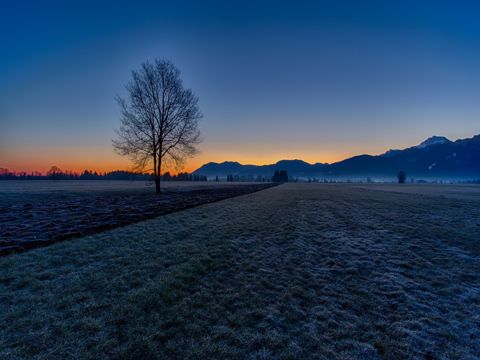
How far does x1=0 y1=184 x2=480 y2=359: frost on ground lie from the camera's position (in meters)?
4.63

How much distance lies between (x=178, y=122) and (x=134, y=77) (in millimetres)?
8284

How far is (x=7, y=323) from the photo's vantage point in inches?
191

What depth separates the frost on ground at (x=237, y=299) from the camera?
15.2 feet

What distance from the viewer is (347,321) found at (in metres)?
5.66

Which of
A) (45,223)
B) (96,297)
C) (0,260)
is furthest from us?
(45,223)

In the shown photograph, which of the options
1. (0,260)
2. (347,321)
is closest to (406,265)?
(347,321)

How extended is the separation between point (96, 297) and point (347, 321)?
20.8ft

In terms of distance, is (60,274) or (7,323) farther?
(60,274)

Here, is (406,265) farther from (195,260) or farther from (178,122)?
(178,122)

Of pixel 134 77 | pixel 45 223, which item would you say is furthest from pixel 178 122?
pixel 45 223

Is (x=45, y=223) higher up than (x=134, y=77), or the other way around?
(x=134, y=77)

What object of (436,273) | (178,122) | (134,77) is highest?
(134,77)

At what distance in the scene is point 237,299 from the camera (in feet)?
21.1

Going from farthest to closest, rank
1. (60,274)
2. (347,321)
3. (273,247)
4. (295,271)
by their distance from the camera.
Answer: (273,247) < (295,271) < (60,274) < (347,321)
